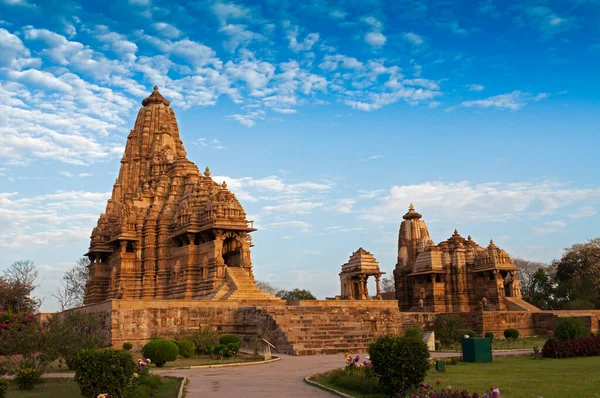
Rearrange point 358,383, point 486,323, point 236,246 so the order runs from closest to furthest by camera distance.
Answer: point 358,383
point 486,323
point 236,246

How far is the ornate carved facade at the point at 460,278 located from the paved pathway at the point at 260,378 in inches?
928

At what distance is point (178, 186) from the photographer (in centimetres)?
4028

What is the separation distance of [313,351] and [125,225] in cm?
2052

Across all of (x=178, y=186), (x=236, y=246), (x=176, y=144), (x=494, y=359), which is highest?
(x=176, y=144)

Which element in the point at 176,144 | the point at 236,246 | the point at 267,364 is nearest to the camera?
the point at 267,364

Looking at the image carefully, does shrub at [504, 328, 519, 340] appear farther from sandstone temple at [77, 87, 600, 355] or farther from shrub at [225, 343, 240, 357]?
shrub at [225, 343, 240, 357]

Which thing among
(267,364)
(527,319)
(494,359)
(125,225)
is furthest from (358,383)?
(125,225)

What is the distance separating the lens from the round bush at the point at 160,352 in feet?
60.3

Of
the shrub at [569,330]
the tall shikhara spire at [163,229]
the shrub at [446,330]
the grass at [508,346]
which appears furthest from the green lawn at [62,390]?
the shrub at [446,330]

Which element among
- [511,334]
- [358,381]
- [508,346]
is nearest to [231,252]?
[511,334]

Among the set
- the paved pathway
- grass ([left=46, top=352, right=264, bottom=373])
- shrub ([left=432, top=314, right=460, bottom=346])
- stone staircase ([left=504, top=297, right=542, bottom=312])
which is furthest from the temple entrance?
stone staircase ([left=504, top=297, right=542, bottom=312])

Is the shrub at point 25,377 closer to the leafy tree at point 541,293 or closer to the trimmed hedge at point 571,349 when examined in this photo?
the trimmed hedge at point 571,349

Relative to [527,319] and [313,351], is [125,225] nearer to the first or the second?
[313,351]

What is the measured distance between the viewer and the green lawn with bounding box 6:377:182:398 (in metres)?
12.4
